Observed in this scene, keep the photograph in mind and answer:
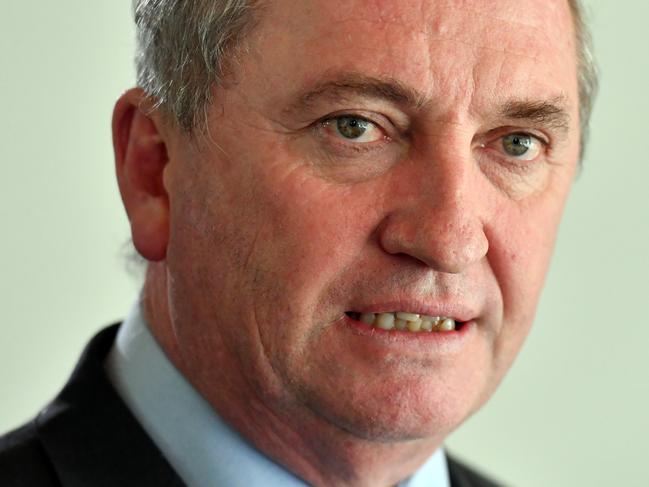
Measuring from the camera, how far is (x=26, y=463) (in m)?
2.66

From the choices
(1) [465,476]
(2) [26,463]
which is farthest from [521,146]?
(2) [26,463]

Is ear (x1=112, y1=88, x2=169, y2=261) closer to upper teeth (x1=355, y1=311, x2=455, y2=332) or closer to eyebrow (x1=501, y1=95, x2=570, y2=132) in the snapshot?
upper teeth (x1=355, y1=311, x2=455, y2=332)

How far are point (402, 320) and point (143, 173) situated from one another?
643 mm

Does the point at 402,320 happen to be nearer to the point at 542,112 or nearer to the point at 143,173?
the point at 542,112

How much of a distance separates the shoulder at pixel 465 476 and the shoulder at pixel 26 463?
3.53 ft

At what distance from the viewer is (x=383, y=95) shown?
2473mm

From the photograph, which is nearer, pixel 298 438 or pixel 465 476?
pixel 298 438

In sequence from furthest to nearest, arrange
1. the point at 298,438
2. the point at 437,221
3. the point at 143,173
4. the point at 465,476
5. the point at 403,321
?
the point at 465,476 < the point at 143,173 < the point at 298,438 < the point at 403,321 < the point at 437,221

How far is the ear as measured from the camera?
2.73 m

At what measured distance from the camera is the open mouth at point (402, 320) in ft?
8.27

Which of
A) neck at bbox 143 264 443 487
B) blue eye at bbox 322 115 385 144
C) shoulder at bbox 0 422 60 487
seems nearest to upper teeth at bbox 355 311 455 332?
neck at bbox 143 264 443 487

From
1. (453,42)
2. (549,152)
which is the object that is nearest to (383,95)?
(453,42)

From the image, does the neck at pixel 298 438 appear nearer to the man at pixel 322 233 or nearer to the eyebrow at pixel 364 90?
the man at pixel 322 233

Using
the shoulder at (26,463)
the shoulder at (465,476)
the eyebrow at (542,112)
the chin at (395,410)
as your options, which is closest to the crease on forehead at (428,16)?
the eyebrow at (542,112)
